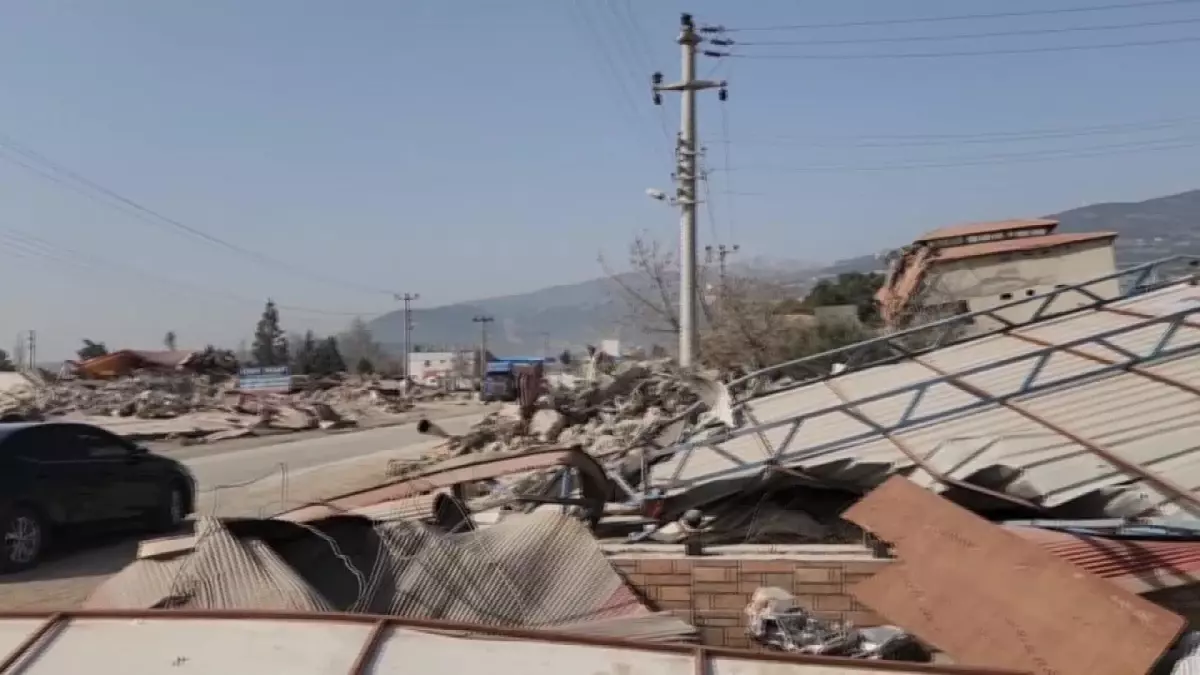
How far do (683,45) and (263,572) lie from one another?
23.6 m

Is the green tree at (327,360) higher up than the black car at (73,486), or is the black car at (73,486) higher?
the green tree at (327,360)

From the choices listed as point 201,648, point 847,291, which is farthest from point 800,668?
point 847,291

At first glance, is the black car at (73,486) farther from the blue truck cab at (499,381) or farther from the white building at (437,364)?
the white building at (437,364)

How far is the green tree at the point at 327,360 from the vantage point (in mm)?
87562

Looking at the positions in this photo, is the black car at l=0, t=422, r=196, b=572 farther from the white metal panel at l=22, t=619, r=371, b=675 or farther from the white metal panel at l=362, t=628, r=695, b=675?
the white metal panel at l=362, t=628, r=695, b=675

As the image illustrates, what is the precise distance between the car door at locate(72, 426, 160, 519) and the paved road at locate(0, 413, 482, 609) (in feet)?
1.60

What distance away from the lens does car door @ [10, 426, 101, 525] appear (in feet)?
38.5

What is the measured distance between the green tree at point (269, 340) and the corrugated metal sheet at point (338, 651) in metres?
93.3

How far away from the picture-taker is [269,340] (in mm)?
95562

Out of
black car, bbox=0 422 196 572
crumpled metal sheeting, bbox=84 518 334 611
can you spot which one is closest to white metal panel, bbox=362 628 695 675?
crumpled metal sheeting, bbox=84 518 334 611

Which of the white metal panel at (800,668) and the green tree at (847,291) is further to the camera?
the green tree at (847,291)

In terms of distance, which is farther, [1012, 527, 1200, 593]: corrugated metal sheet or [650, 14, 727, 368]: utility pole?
[650, 14, 727, 368]: utility pole

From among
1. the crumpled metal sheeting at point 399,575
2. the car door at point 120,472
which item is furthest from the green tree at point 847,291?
the crumpled metal sheeting at point 399,575

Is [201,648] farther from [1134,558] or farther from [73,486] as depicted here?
[73,486]
